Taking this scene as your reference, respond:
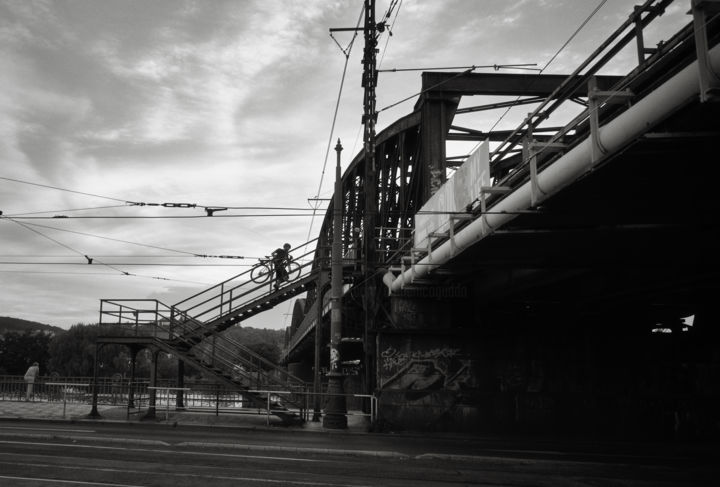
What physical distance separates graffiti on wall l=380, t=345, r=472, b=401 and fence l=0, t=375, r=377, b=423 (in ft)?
3.84

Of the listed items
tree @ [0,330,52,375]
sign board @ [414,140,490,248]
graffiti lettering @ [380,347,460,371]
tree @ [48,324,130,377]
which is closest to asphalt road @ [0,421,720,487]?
graffiti lettering @ [380,347,460,371]

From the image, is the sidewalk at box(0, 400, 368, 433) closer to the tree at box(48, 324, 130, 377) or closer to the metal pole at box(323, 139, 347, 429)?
the metal pole at box(323, 139, 347, 429)

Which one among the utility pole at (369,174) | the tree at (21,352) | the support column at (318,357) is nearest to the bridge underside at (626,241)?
the utility pole at (369,174)

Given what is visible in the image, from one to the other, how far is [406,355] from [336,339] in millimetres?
2453

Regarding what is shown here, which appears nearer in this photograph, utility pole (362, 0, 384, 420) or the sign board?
the sign board

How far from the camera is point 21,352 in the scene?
77875 mm

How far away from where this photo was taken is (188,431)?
64.1ft

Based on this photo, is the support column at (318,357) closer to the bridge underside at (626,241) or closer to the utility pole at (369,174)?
the utility pole at (369,174)

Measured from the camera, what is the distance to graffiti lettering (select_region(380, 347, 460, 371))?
850 inches

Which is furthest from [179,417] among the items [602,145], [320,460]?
[602,145]

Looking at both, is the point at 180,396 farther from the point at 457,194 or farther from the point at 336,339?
the point at 457,194

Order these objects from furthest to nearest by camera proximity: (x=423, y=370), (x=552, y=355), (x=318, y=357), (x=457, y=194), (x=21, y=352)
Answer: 1. (x=21, y=352)
2. (x=318, y=357)
3. (x=552, y=355)
4. (x=423, y=370)
5. (x=457, y=194)

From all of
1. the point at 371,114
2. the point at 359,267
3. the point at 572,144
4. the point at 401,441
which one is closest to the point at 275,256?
the point at 359,267

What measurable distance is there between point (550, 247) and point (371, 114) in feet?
34.6
